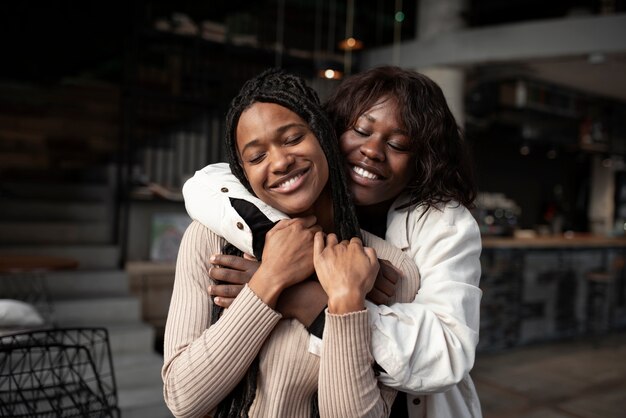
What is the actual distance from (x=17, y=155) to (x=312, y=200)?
6.17m

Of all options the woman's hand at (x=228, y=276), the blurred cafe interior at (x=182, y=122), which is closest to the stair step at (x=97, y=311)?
the blurred cafe interior at (x=182, y=122)

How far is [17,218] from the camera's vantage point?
511cm

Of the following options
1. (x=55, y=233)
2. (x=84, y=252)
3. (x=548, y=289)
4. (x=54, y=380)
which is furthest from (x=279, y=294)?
(x=548, y=289)

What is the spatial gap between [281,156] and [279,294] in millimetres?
235

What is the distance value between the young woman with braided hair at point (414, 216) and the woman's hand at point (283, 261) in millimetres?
47

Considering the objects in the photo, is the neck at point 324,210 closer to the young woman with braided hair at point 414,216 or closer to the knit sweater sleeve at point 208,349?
the young woman with braided hair at point 414,216

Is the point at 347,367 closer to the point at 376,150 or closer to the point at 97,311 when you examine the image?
the point at 376,150

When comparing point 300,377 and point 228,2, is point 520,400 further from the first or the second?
point 228,2

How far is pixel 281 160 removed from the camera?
3.22 ft

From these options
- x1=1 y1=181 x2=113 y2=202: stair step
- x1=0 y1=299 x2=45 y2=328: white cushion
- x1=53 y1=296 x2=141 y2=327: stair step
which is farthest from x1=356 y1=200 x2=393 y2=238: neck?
x1=1 y1=181 x2=113 y2=202: stair step

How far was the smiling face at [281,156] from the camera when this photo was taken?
992mm

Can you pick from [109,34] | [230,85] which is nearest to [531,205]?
[230,85]

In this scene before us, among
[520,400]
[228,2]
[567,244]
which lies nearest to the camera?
[520,400]

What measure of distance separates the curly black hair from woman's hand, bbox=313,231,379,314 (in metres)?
0.30
